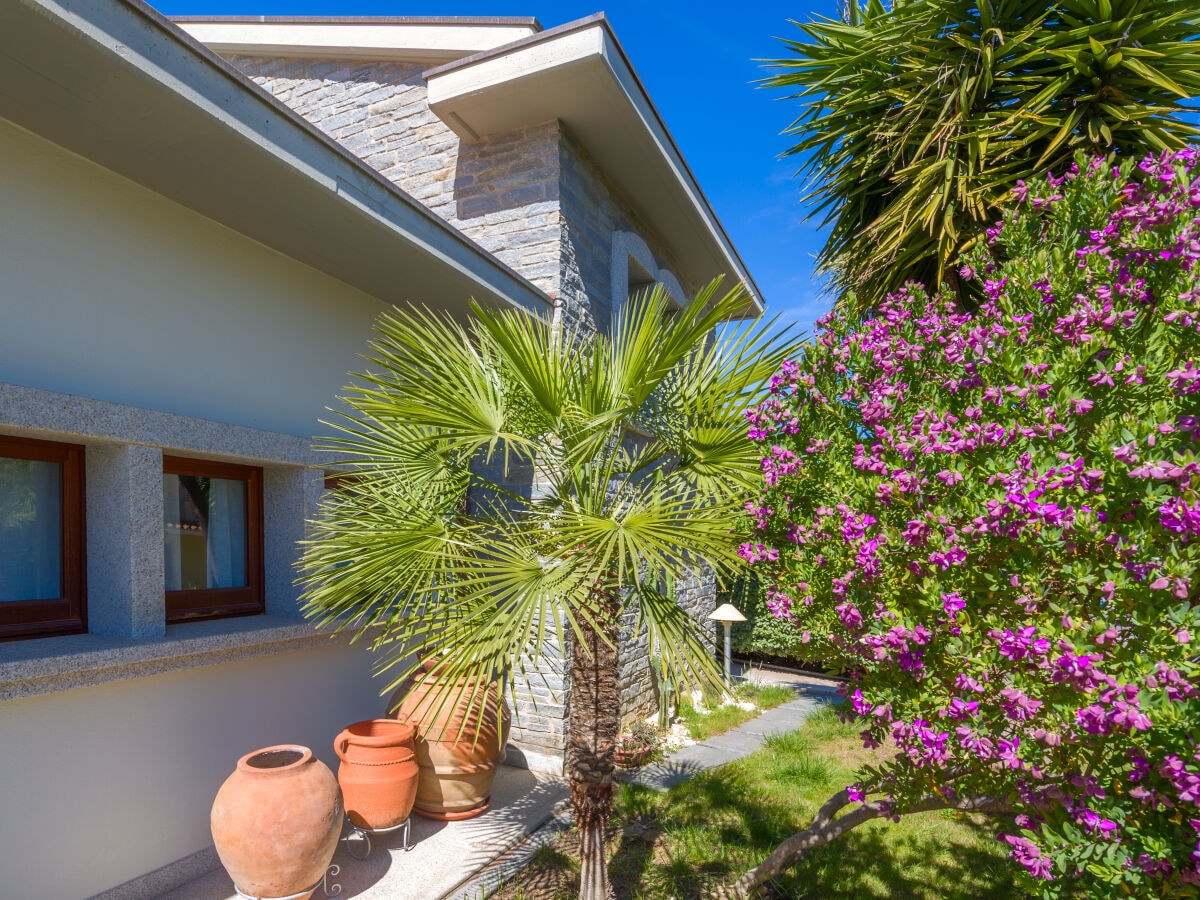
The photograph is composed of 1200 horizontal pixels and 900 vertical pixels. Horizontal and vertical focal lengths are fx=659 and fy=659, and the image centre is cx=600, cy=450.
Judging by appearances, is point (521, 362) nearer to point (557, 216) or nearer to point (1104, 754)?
point (1104, 754)

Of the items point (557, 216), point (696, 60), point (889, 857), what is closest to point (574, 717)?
point (889, 857)

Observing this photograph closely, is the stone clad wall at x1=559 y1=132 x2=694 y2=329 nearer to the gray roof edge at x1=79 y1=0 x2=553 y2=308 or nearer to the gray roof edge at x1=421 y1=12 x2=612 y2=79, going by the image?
the gray roof edge at x1=79 y1=0 x2=553 y2=308

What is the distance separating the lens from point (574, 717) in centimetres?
342

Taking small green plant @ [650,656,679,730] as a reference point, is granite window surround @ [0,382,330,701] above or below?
above

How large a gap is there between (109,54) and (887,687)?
4060 mm

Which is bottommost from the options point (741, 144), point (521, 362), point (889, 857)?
point (889, 857)

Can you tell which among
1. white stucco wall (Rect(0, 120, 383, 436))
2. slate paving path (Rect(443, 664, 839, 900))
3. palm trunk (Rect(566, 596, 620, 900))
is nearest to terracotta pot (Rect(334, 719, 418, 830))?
slate paving path (Rect(443, 664, 839, 900))

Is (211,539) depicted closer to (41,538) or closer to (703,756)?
(41,538)

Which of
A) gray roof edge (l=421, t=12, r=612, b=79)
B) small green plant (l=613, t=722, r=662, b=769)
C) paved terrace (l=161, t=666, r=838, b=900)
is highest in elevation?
gray roof edge (l=421, t=12, r=612, b=79)

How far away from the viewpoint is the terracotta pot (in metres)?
4.05

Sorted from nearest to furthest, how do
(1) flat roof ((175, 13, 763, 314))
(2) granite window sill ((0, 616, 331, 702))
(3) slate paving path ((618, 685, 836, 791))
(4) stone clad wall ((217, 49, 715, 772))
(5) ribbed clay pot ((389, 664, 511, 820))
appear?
(2) granite window sill ((0, 616, 331, 702)) < (5) ribbed clay pot ((389, 664, 511, 820)) < (1) flat roof ((175, 13, 763, 314)) < (3) slate paving path ((618, 685, 836, 791)) < (4) stone clad wall ((217, 49, 715, 772))

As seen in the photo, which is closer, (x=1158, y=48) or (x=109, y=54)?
(x=109, y=54)

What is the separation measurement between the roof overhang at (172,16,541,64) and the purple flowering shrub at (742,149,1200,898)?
18.9 feet

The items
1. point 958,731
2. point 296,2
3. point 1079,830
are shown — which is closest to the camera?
point 1079,830
